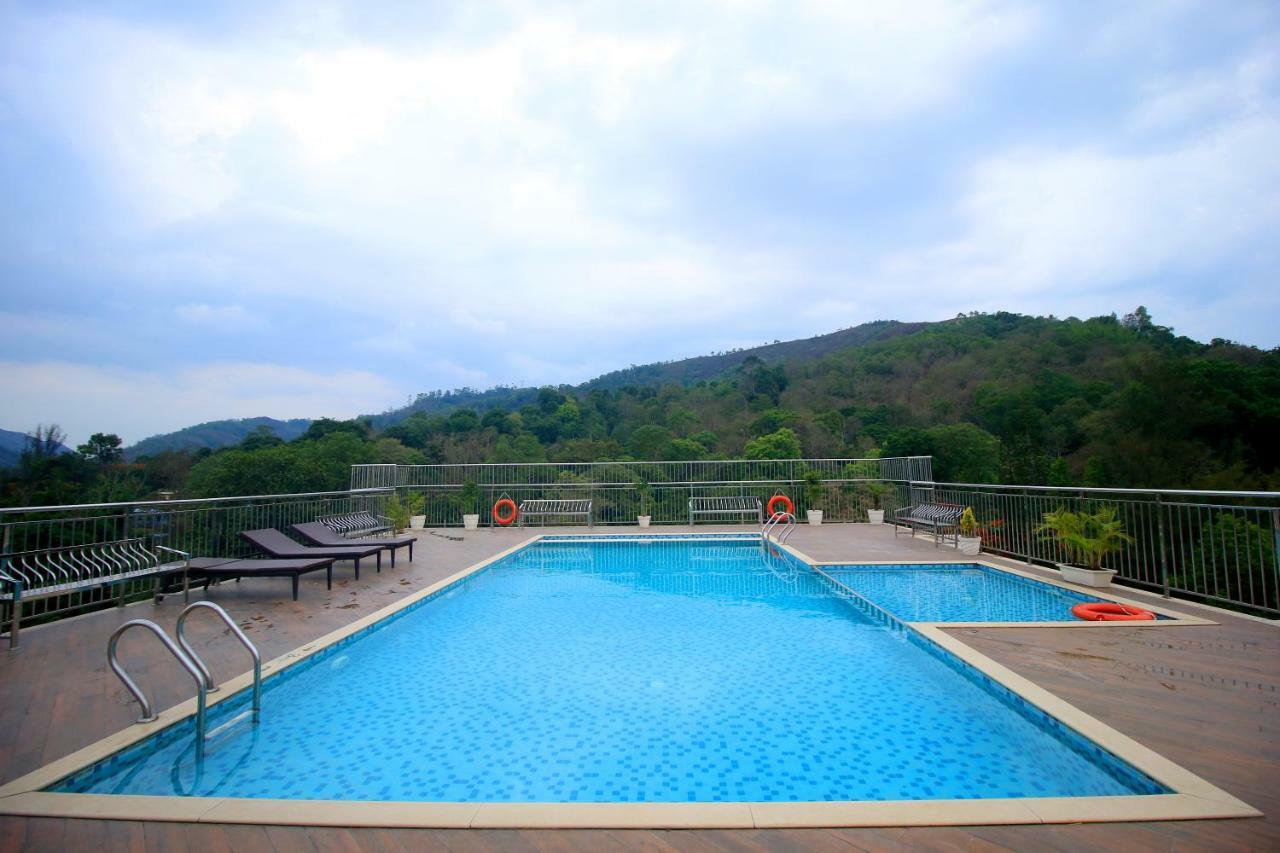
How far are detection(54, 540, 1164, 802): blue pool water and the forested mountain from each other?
2252 cm

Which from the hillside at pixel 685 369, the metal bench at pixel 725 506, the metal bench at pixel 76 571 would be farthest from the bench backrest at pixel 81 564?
the hillside at pixel 685 369

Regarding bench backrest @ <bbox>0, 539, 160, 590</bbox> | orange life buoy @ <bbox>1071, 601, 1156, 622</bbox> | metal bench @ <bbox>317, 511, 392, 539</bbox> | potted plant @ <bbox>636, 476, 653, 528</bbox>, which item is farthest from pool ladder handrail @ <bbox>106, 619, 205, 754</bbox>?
potted plant @ <bbox>636, 476, 653, 528</bbox>

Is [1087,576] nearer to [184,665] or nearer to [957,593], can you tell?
[957,593]

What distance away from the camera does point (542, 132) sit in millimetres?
12508

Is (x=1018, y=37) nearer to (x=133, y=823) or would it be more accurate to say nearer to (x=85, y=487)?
(x=133, y=823)

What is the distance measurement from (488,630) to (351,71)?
9587 millimetres

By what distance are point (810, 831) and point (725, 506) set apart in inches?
452

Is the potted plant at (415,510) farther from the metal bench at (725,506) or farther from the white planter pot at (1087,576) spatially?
the white planter pot at (1087,576)

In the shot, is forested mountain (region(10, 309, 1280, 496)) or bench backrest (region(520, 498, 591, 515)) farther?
forested mountain (region(10, 309, 1280, 496))

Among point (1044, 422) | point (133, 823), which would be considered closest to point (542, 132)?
point (133, 823)

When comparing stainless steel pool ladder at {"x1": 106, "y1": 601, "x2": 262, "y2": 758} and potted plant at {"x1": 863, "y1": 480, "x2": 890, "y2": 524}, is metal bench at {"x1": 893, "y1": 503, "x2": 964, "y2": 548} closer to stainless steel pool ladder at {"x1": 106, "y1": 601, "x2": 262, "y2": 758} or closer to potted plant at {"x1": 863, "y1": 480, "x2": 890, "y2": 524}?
potted plant at {"x1": 863, "y1": 480, "x2": 890, "y2": 524}

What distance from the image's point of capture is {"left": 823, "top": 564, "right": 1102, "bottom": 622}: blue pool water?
17.9 feet

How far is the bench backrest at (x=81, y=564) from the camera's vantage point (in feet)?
15.6

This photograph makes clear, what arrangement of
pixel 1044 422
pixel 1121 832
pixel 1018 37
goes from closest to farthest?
pixel 1121 832 < pixel 1018 37 < pixel 1044 422
